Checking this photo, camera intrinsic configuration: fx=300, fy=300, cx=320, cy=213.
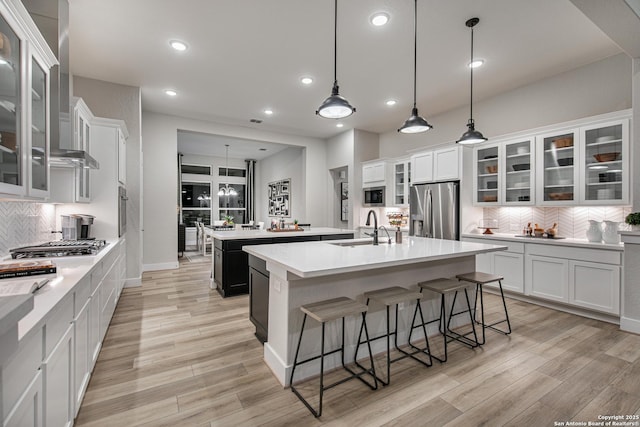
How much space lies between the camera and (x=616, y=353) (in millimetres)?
2648

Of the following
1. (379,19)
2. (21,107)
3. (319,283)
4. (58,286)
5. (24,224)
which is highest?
(379,19)

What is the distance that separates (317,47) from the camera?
3.50 m

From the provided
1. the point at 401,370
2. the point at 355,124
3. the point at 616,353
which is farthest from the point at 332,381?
the point at 355,124

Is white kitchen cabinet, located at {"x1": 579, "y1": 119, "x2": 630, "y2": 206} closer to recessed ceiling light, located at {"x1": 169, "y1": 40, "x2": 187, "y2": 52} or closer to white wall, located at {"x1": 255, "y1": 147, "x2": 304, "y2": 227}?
recessed ceiling light, located at {"x1": 169, "y1": 40, "x2": 187, "y2": 52}

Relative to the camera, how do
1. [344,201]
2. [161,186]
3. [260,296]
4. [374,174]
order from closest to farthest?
[260,296] → [161,186] → [374,174] → [344,201]

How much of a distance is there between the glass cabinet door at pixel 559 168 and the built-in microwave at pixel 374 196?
3031 millimetres

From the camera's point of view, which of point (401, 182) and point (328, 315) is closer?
point (328, 315)

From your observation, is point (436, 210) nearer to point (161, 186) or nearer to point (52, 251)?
point (52, 251)

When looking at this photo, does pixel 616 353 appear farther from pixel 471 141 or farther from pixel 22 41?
pixel 22 41

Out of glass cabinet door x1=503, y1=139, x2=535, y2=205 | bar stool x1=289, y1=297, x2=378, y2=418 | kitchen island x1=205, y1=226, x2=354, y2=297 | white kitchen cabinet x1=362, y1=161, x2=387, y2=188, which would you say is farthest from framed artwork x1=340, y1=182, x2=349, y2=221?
bar stool x1=289, y1=297, x2=378, y2=418

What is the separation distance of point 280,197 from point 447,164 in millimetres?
5833

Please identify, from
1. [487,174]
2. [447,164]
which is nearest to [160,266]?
[447,164]

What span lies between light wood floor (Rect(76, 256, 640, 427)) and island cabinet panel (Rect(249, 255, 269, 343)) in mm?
177

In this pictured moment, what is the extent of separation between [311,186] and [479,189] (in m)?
4.02
